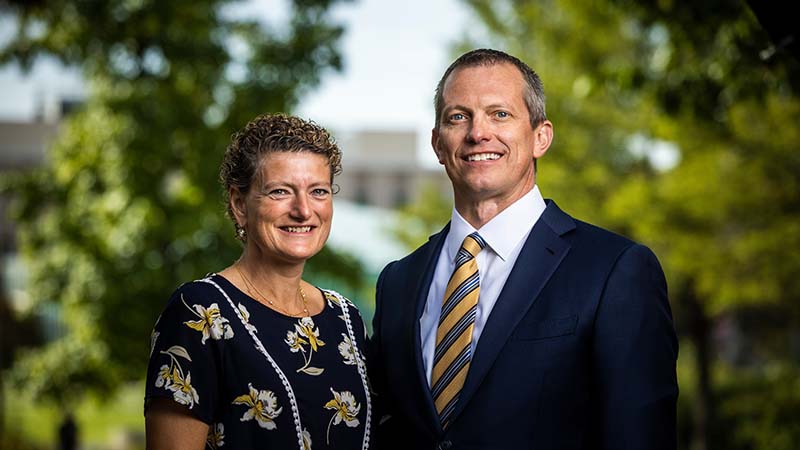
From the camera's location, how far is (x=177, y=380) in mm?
2934

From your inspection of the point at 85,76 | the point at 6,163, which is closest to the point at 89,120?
the point at 85,76

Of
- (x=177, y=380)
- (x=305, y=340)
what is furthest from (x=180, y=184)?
(x=177, y=380)

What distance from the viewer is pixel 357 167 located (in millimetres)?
74875

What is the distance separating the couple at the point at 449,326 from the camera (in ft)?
9.61

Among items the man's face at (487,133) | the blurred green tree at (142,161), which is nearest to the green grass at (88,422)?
the blurred green tree at (142,161)

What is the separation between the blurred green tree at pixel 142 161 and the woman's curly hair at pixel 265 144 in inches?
285

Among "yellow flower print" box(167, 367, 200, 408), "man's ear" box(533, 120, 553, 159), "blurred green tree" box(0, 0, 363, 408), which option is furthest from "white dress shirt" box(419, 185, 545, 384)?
"blurred green tree" box(0, 0, 363, 408)

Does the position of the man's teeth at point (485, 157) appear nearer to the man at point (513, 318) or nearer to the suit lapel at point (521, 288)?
the man at point (513, 318)

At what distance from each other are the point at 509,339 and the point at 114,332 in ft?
27.4

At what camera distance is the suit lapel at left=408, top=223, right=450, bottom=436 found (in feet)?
10.2

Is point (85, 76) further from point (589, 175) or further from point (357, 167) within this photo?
point (357, 167)

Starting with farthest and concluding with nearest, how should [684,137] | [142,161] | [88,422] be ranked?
[88,422]
[684,137]
[142,161]

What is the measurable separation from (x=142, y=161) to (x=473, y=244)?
27.0 ft

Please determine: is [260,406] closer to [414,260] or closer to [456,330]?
[456,330]
